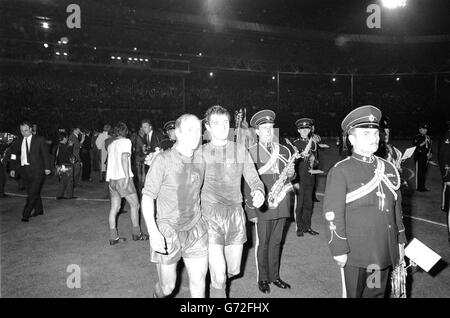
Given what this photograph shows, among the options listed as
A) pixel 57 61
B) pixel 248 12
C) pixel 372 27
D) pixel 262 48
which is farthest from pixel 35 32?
pixel 372 27

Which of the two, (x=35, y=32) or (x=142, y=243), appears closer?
(x=142, y=243)

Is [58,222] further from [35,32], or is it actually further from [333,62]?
[333,62]

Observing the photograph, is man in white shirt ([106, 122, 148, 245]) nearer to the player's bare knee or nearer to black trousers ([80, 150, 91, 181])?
the player's bare knee

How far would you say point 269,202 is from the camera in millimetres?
4430

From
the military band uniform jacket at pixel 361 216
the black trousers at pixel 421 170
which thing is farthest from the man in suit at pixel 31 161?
the black trousers at pixel 421 170

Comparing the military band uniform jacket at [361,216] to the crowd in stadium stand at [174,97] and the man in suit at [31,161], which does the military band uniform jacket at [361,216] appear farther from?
the crowd in stadium stand at [174,97]

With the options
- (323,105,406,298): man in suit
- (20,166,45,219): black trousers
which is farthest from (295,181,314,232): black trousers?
(20,166,45,219): black trousers

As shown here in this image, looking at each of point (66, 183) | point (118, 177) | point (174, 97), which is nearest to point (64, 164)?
point (66, 183)

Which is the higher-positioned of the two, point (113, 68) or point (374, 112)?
point (113, 68)

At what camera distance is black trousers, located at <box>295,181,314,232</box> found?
6805mm

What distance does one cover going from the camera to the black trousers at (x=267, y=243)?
447 centimetres

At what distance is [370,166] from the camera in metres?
3.16

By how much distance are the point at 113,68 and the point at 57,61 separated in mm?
3644
